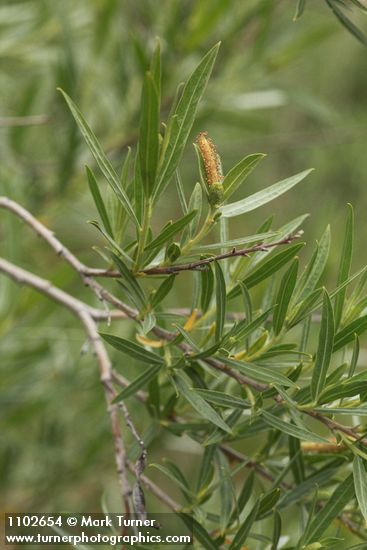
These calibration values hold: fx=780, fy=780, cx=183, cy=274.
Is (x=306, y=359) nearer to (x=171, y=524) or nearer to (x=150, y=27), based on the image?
(x=171, y=524)

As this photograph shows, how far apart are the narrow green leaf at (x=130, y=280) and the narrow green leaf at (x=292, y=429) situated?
4.8 inches

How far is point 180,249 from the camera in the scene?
1.77 feet

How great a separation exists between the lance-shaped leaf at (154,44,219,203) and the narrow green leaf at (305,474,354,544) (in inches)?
10.2

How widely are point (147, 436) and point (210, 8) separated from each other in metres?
0.68

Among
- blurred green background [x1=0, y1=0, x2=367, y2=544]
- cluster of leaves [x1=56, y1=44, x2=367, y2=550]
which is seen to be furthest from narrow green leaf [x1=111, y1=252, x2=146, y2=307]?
blurred green background [x1=0, y1=0, x2=367, y2=544]

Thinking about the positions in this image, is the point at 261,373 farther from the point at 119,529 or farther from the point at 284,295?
the point at 119,529

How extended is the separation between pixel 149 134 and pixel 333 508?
298 mm

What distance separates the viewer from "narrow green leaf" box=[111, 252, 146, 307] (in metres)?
0.55

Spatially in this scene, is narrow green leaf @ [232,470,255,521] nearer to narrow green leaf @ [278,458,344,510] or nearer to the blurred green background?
narrow green leaf @ [278,458,344,510]

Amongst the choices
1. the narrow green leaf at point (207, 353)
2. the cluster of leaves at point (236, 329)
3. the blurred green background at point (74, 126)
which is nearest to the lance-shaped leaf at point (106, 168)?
the cluster of leaves at point (236, 329)

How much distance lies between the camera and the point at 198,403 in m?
0.55

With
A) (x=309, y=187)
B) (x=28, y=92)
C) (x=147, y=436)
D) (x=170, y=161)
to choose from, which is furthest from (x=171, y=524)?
(x=309, y=187)

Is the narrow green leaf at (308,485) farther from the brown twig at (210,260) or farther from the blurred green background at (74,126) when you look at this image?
the blurred green background at (74,126)

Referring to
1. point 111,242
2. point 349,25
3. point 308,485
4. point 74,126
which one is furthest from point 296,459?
point 74,126
